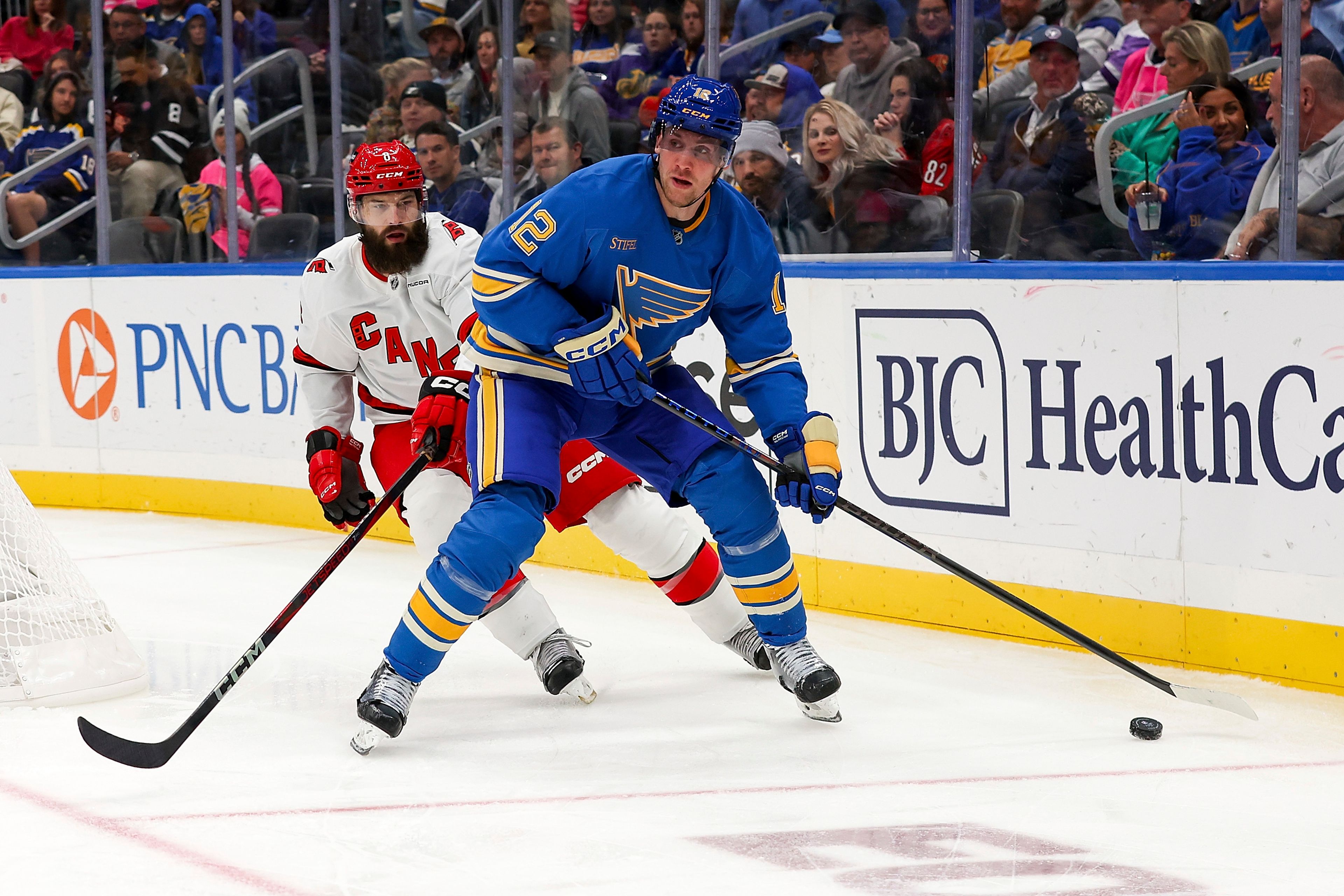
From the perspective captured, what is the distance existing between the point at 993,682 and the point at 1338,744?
0.74m

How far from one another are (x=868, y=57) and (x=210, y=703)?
7.99ft

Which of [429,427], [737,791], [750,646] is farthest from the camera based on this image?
[750,646]

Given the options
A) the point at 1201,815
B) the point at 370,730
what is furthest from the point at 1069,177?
the point at 370,730

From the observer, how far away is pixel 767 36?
439 cm

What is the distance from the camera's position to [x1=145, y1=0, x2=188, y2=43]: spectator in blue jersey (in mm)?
6105

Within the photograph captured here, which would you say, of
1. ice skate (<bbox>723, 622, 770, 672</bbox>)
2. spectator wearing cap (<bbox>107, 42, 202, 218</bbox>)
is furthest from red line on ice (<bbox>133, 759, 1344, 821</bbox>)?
spectator wearing cap (<bbox>107, 42, 202, 218</bbox>)

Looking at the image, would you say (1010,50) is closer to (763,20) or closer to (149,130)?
(763,20)

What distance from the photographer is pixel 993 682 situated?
11.0 ft

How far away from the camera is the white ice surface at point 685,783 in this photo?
2.20 meters

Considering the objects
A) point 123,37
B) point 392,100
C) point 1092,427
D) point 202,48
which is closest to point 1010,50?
point 1092,427

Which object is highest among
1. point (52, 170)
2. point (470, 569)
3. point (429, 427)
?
point (52, 170)

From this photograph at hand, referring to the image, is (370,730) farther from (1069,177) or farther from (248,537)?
(248,537)

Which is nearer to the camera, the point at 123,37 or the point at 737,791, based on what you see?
the point at 737,791

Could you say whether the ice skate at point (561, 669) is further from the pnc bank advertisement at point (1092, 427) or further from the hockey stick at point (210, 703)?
the pnc bank advertisement at point (1092, 427)
